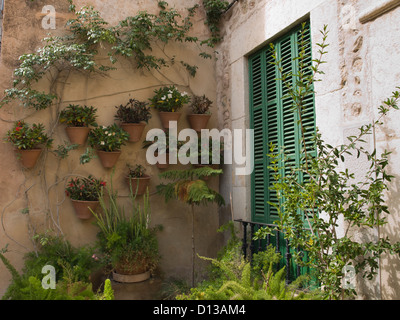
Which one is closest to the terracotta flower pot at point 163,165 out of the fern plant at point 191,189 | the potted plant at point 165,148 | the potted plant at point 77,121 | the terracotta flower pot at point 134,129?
the potted plant at point 165,148

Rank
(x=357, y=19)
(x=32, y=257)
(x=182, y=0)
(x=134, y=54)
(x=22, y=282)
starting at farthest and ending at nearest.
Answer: (x=182, y=0) → (x=134, y=54) → (x=32, y=257) → (x=22, y=282) → (x=357, y=19)

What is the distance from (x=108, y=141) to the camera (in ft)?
12.8

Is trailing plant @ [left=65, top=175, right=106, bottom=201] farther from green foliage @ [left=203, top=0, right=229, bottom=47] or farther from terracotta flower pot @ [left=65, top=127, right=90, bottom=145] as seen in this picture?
green foliage @ [left=203, top=0, right=229, bottom=47]

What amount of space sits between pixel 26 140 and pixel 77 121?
22.8 inches

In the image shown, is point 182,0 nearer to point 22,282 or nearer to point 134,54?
point 134,54

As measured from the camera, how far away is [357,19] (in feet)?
8.39

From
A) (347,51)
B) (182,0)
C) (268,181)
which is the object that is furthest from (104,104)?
(347,51)

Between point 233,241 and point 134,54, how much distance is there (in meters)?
2.62

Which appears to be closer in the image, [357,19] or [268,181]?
[357,19]

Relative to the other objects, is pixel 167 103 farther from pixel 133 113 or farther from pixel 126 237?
pixel 126 237

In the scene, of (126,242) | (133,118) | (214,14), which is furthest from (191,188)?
(214,14)

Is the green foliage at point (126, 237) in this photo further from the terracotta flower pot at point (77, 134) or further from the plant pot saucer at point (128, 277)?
the terracotta flower pot at point (77, 134)

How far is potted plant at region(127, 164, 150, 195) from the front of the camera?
4.06m

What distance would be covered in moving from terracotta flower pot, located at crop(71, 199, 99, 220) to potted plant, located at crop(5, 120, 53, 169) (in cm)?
64
